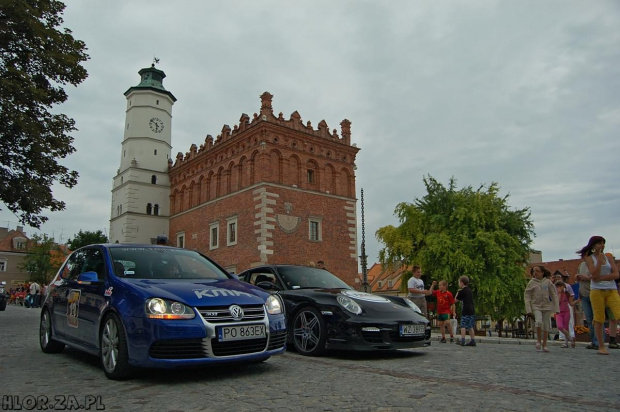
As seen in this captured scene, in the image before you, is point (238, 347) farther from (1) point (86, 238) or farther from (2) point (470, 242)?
(1) point (86, 238)

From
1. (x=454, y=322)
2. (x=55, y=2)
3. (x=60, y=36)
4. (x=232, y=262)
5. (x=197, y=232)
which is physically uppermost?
(x=55, y=2)

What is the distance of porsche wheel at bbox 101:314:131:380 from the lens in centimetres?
485

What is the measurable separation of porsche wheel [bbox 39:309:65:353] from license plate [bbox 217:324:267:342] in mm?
3707

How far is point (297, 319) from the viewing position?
7328 mm

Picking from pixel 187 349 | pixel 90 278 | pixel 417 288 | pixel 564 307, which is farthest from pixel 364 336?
pixel 564 307

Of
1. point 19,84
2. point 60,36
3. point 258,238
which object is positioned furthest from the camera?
point 258,238

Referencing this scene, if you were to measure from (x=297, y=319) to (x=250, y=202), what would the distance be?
24.5m

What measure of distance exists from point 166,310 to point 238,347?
2.76 feet

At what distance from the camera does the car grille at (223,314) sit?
4812 mm

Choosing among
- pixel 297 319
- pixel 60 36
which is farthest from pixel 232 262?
pixel 297 319

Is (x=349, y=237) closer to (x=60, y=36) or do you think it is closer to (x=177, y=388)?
(x=60, y=36)

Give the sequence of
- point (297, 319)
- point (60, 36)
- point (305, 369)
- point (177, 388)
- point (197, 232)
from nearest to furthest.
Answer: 1. point (177, 388)
2. point (305, 369)
3. point (297, 319)
4. point (60, 36)
5. point (197, 232)

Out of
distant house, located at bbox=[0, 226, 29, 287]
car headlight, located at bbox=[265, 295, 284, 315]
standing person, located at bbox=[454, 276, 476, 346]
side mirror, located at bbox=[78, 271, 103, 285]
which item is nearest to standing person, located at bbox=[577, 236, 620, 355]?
standing person, located at bbox=[454, 276, 476, 346]

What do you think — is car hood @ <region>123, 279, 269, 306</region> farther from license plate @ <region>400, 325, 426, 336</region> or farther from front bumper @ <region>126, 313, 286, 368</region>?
license plate @ <region>400, 325, 426, 336</region>
